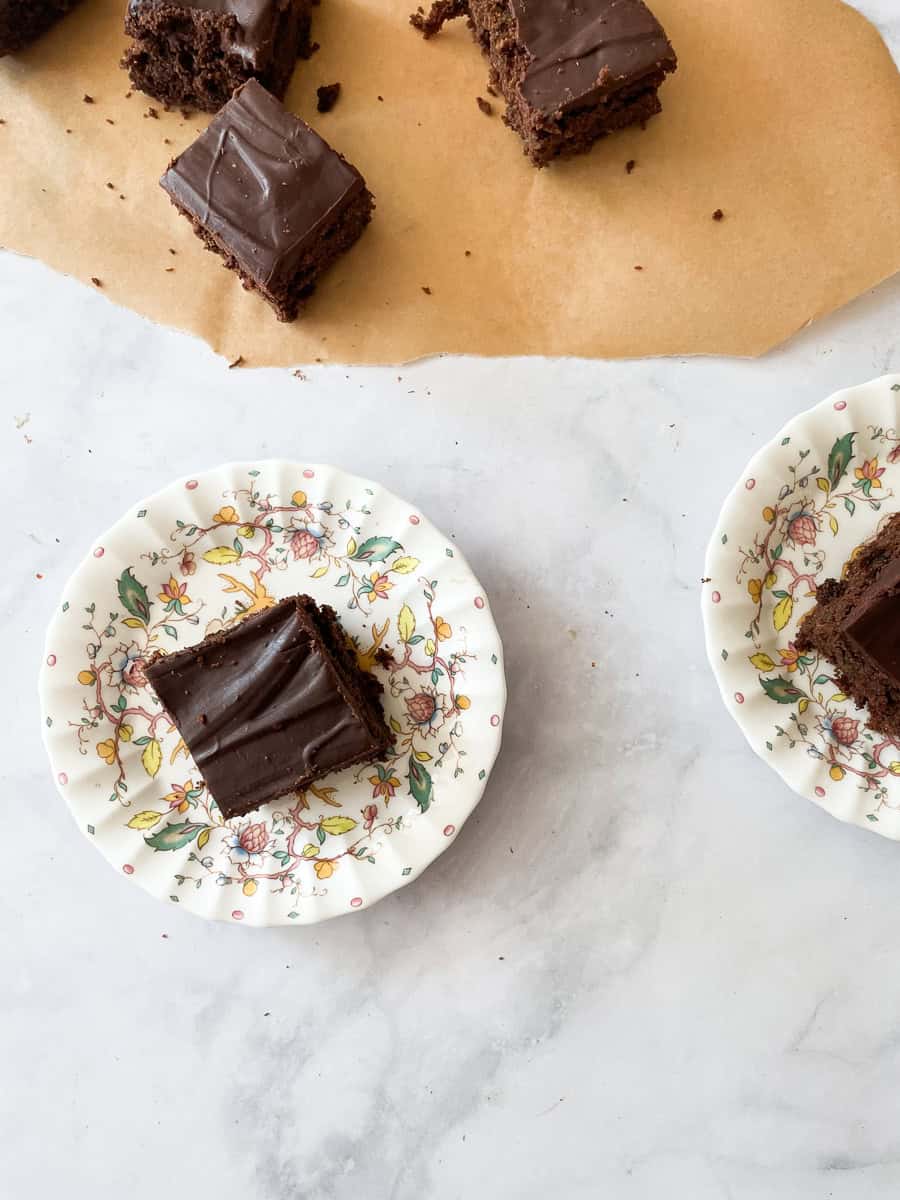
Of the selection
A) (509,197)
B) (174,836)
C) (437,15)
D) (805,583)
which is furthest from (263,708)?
(437,15)

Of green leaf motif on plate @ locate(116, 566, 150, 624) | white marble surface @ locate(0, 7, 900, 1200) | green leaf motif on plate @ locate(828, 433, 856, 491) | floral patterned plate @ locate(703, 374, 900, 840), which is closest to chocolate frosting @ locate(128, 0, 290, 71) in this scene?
white marble surface @ locate(0, 7, 900, 1200)

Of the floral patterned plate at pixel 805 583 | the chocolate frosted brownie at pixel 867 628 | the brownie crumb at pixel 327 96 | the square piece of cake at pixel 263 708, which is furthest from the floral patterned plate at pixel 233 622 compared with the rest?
the brownie crumb at pixel 327 96

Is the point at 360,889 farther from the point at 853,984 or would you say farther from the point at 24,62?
the point at 24,62

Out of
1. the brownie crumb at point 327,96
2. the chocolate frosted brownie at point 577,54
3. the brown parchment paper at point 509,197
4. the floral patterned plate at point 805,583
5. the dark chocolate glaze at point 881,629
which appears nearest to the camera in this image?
the dark chocolate glaze at point 881,629

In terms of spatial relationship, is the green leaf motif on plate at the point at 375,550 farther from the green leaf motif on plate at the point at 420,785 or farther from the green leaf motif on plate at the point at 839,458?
the green leaf motif on plate at the point at 839,458

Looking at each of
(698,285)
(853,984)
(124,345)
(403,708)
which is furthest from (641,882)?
(124,345)

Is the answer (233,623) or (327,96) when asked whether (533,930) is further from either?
(327,96)
